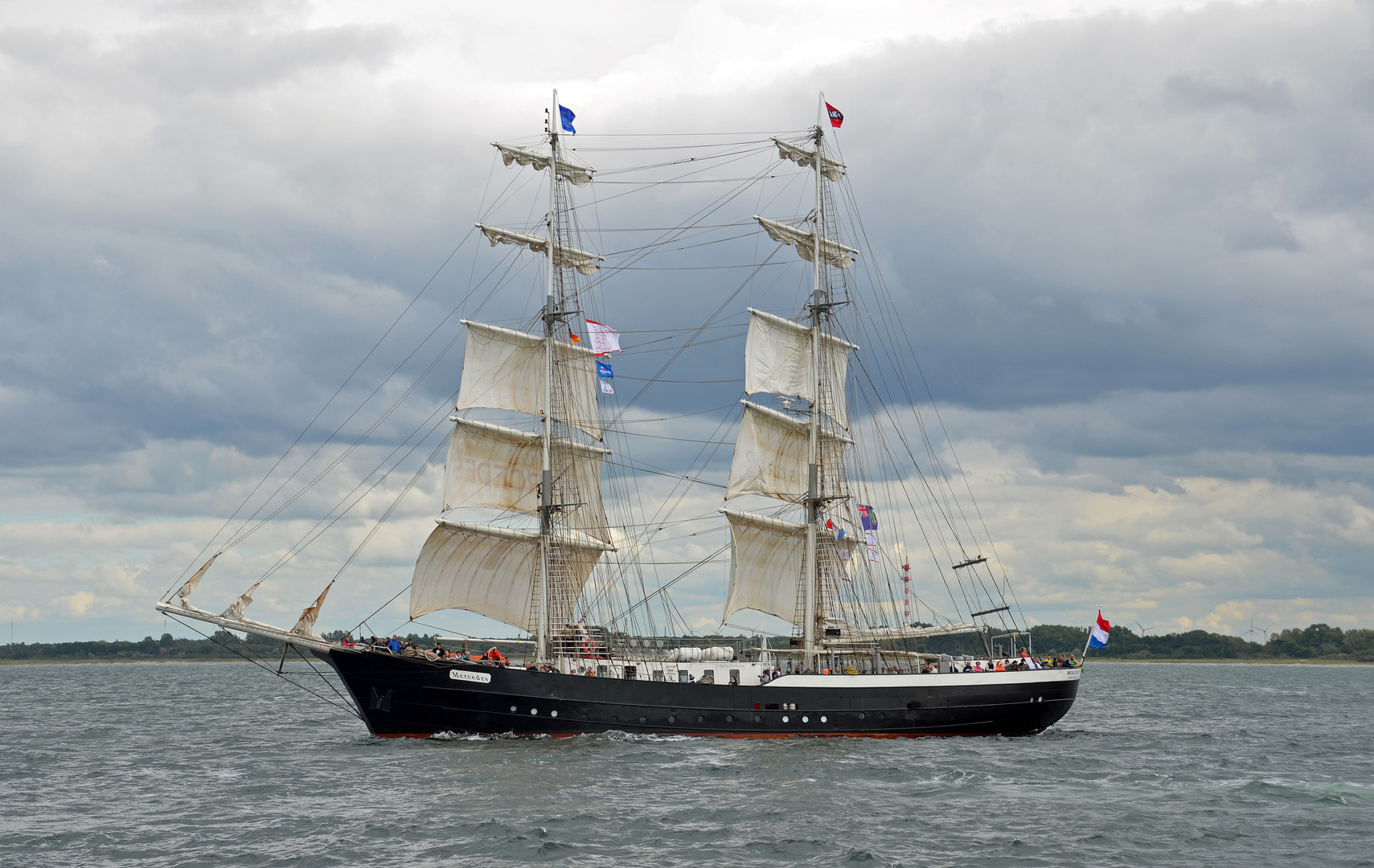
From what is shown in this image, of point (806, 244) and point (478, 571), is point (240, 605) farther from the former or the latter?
point (806, 244)

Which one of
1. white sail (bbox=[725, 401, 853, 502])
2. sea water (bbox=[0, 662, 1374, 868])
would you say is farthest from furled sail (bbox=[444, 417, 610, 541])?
sea water (bbox=[0, 662, 1374, 868])

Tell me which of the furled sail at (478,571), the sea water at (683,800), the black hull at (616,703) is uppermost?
the furled sail at (478,571)

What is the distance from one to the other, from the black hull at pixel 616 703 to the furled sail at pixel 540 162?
2623cm

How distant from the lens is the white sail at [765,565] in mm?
60781

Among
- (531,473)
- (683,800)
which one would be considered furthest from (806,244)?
(683,800)

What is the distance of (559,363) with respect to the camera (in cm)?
6044

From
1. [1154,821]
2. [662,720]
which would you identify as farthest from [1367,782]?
[662,720]

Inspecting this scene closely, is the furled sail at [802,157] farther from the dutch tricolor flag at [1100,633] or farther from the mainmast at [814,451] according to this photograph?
the dutch tricolor flag at [1100,633]

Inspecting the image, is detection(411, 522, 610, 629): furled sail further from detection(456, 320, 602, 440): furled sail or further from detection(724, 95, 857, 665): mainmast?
detection(724, 95, 857, 665): mainmast

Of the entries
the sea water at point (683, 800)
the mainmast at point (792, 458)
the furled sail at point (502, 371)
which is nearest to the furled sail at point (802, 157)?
the mainmast at point (792, 458)

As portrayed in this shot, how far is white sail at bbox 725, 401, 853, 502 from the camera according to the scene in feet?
201

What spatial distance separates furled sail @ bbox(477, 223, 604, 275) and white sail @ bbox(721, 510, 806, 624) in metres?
15.4

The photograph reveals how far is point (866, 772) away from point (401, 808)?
17.8 metres

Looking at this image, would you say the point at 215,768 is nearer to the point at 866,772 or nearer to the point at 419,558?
the point at 419,558
